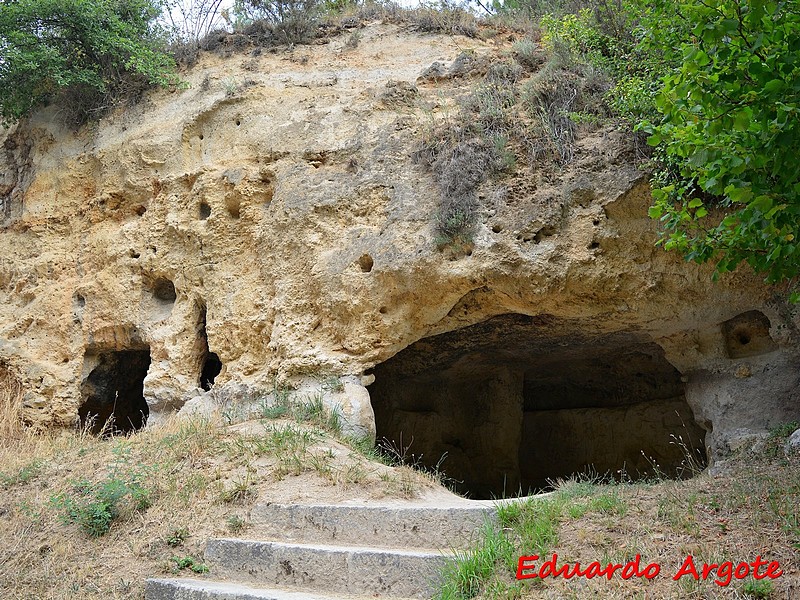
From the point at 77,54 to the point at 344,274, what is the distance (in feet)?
20.0

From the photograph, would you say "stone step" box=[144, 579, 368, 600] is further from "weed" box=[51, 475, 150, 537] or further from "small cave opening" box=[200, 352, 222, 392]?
"small cave opening" box=[200, 352, 222, 392]

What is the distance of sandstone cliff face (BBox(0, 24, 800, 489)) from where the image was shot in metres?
7.68

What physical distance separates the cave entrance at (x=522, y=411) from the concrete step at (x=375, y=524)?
444 cm

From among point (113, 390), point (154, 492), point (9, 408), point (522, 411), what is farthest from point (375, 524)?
point (522, 411)

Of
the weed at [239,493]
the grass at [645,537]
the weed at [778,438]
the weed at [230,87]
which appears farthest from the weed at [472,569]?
the weed at [230,87]

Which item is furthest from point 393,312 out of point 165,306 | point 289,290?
→ point 165,306

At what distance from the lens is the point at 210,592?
16.2 feet

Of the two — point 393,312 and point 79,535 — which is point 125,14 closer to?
point 393,312

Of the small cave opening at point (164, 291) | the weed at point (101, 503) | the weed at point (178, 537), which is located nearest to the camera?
the weed at point (178, 537)

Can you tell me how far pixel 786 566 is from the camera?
13.5 ft

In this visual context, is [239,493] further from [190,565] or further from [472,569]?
[472,569]

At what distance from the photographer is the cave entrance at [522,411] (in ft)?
35.0

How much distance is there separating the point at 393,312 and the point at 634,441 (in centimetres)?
561

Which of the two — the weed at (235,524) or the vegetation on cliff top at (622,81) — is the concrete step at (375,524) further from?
the vegetation on cliff top at (622,81)
